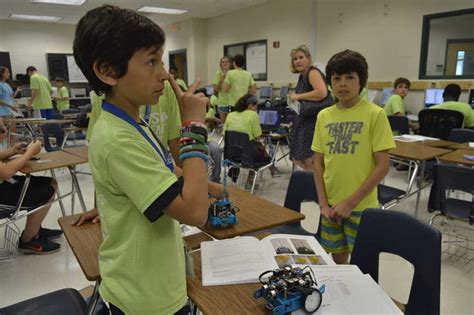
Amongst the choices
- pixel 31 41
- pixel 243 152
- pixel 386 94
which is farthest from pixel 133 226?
pixel 31 41

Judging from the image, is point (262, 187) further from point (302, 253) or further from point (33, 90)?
point (33, 90)

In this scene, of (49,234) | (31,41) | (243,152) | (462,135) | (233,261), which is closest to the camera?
(233,261)

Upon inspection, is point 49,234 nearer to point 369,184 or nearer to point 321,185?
point 321,185

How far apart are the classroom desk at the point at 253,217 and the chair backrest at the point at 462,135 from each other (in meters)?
3.27

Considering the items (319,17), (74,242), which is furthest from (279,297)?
(319,17)

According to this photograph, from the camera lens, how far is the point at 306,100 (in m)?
3.18

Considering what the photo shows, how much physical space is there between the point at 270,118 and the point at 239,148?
1541 millimetres

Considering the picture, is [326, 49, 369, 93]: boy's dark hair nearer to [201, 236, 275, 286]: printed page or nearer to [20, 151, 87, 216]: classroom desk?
[201, 236, 275, 286]: printed page

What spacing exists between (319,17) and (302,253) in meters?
7.46

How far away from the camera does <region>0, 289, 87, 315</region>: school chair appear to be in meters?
1.46

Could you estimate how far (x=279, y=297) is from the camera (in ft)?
3.08

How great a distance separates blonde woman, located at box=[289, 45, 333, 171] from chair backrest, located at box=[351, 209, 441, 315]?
5.89ft

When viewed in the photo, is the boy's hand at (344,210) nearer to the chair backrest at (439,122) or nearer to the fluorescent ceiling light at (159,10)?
the chair backrest at (439,122)

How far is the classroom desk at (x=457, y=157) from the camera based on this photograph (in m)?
2.99
